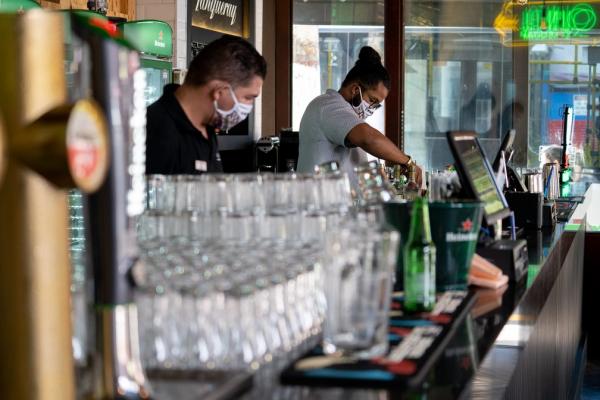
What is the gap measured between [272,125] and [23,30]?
8707 mm

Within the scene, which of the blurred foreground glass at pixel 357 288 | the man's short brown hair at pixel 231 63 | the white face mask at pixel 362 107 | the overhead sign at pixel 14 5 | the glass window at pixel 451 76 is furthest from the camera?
the glass window at pixel 451 76

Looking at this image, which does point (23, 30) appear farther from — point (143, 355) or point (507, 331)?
point (507, 331)

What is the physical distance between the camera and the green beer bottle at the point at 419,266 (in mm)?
1884

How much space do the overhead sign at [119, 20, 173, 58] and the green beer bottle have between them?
3923 mm

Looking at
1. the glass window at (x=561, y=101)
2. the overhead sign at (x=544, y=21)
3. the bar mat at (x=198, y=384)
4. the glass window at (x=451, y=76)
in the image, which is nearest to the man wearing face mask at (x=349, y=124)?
the bar mat at (x=198, y=384)

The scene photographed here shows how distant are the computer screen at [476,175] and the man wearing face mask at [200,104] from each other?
986 mm

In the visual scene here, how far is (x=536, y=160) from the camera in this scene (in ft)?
32.6

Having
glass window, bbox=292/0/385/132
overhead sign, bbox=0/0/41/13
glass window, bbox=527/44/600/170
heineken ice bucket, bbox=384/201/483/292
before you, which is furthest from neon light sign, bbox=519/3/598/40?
heineken ice bucket, bbox=384/201/483/292

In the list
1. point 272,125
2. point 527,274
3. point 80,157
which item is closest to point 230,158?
point 272,125

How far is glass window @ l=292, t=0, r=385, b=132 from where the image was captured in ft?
32.0

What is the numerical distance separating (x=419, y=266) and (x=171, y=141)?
173 cm

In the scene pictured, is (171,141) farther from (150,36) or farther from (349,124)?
(150,36)

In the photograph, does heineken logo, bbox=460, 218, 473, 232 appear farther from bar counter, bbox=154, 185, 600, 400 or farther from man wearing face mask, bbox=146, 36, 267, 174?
man wearing face mask, bbox=146, 36, 267, 174

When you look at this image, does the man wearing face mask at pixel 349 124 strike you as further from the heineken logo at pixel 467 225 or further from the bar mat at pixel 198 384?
the bar mat at pixel 198 384
